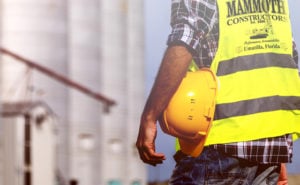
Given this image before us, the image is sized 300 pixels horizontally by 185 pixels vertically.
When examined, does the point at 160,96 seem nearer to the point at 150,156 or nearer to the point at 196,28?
the point at 150,156

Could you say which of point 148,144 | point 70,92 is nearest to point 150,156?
point 148,144

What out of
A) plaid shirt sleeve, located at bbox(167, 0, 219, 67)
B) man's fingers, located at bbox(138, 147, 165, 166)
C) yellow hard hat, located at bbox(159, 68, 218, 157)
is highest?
plaid shirt sleeve, located at bbox(167, 0, 219, 67)

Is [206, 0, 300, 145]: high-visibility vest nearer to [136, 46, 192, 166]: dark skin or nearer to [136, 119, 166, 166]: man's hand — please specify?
[136, 46, 192, 166]: dark skin

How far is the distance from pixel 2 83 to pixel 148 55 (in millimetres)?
796

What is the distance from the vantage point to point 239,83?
3.64 metres

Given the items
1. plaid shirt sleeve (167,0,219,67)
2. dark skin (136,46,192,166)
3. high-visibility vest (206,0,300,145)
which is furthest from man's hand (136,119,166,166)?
plaid shirt sleeve (167,0,219,67)

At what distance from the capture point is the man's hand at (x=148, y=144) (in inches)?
127

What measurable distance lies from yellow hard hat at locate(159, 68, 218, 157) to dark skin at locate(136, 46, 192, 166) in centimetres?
4

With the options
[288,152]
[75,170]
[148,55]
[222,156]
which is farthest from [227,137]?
[75,170]

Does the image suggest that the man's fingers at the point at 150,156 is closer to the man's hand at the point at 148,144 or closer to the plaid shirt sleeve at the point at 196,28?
the man's hand at the point at 148,144

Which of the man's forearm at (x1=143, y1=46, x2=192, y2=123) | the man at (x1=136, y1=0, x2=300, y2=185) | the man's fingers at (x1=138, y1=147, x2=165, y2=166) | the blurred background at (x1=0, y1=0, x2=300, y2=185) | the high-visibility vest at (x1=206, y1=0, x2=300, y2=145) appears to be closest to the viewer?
the blurred background at (x1=0, y1=0, x2=300, y2=185)

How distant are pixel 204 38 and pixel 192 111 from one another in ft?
1.18

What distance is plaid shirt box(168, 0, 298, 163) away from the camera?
11.6 feet

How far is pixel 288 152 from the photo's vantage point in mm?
3746
